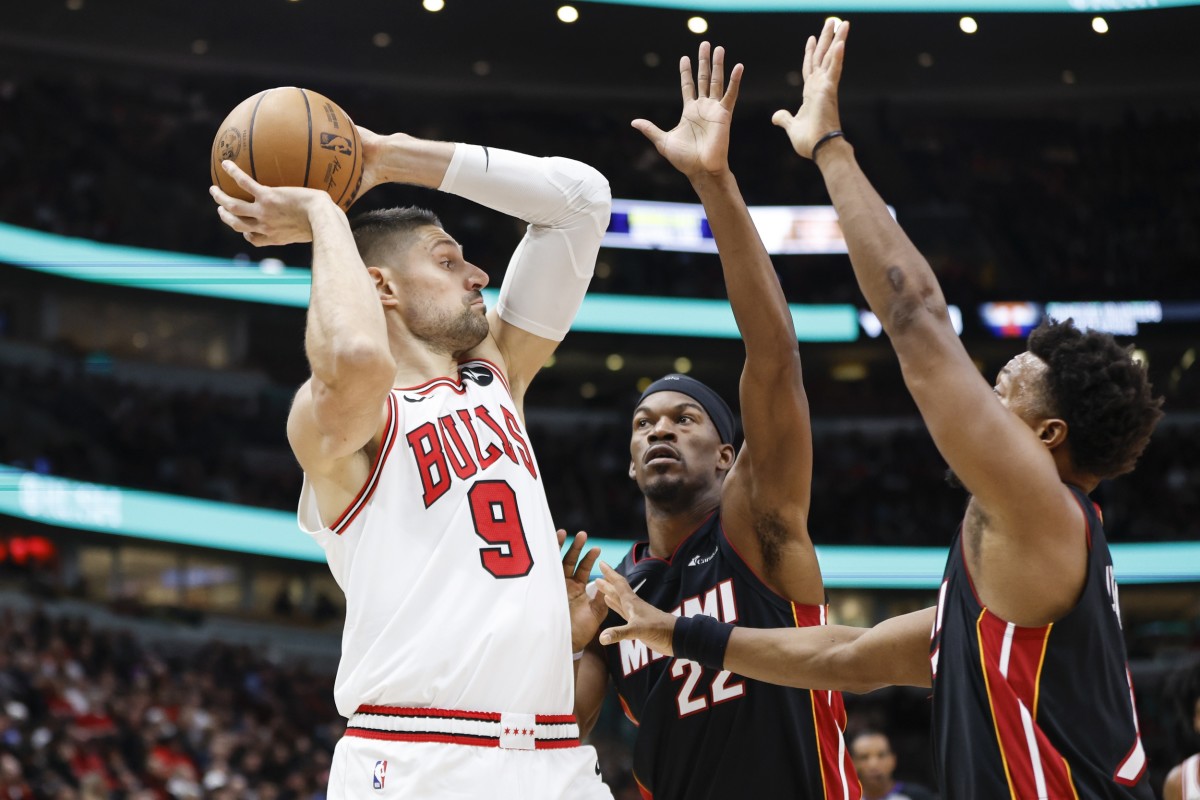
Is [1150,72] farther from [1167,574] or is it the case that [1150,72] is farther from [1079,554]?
[1079,554]

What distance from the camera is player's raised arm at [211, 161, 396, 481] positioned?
10.0 feet

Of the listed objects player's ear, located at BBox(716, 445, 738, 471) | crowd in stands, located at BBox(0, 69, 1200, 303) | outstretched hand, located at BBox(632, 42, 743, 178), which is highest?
crowd in stands, located at BBox(0, 69, 1200, 303)

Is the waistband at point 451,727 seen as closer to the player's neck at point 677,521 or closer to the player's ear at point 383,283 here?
the player's ear at point 383,283

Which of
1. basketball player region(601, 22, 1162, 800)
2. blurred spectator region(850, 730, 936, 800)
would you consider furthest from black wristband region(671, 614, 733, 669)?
blurred spectator region(850, 730, 936, 800)

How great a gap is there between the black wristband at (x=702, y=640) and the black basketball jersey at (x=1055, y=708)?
0.97 metres

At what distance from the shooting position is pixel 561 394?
2386 cm

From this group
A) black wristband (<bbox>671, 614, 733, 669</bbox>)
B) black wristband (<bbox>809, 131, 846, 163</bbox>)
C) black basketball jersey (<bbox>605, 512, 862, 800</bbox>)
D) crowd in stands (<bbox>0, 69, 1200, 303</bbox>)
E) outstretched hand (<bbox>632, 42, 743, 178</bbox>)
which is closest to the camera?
black wristband (<bbox>809, 131, 846, 163</bbox>)

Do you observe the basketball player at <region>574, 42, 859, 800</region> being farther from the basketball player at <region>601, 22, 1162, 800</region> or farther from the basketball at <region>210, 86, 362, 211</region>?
the basketball at <region>210, 86, 362, 211</region>

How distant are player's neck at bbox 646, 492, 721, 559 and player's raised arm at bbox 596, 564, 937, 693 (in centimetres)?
67

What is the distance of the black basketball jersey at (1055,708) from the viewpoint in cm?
287

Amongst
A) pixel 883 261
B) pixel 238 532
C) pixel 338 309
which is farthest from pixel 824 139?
pixel 238 532

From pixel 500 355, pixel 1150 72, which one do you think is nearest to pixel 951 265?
pixel 1150 72

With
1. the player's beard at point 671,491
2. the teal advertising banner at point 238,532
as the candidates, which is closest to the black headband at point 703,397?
the player's beard at point 671,491

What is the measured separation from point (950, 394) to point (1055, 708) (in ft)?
2.43
